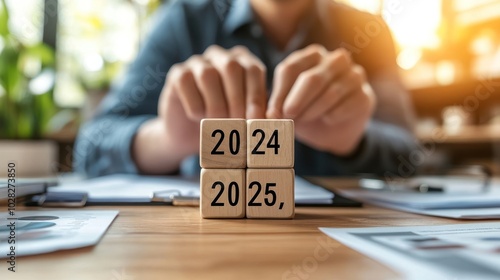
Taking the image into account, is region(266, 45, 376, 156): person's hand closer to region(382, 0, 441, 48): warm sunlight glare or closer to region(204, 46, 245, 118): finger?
region(204, 46, 245, 118): finger

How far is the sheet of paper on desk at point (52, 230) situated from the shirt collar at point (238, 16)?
1155mm

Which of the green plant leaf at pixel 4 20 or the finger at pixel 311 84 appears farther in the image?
the green plant leaf at pixel 4 20

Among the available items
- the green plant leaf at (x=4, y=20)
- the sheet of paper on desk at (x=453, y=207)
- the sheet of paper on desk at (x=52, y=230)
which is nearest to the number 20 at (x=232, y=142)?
the sheet of paper on desk at (x=52, y=230)

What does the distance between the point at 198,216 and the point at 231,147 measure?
0.08m

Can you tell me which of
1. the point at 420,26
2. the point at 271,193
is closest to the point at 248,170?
the point at 271,193

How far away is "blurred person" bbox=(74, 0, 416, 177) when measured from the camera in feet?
2.48

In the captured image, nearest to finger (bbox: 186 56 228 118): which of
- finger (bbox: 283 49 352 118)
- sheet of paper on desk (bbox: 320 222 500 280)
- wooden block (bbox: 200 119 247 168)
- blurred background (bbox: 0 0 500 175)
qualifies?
finger (bbox: 283 49 352 118)

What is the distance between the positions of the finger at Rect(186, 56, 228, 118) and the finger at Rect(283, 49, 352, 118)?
0.11m

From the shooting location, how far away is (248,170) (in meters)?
0.48

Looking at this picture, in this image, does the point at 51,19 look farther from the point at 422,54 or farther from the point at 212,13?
the point at 422,54

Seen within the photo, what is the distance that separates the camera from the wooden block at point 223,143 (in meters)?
0.48

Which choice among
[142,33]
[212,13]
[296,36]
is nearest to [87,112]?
[142,33]

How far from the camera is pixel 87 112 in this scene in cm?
227

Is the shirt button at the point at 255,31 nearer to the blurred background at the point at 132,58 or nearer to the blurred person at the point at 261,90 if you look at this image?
the blurred person at the point at 261,90
